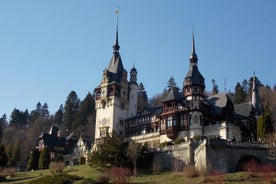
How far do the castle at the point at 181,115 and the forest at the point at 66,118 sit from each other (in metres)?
14.4

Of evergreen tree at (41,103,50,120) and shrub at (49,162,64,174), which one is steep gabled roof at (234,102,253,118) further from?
evergreen tree at (41,103,50,120)

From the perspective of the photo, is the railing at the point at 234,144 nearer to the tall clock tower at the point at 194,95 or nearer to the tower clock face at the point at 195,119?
the tall clock tower at the point at 194,95

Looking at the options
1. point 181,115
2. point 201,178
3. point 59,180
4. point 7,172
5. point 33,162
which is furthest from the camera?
point 33,162

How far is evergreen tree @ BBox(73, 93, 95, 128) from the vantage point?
107 m

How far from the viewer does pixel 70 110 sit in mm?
113312

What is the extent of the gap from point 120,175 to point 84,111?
64.4 m

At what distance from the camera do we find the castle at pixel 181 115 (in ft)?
214

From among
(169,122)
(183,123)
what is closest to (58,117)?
(169,122)

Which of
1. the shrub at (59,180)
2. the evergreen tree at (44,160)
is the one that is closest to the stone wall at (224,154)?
the shrub at (59,180)

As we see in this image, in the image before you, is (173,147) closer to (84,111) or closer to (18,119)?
(84,111)

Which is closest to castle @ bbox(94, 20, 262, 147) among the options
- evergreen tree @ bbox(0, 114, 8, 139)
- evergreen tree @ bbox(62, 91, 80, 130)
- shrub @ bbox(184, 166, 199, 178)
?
shrub @ bbox(184, 166, 199, 178)

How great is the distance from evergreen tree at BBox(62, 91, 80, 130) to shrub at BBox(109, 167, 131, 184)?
62700 millimetres

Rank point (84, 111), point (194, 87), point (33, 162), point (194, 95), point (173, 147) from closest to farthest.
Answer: point (173, 147) → point (194, 95) → point (194, 87) → point (33, 162) → point (84, 111)

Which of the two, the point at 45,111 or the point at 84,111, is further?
the point at 45,111
